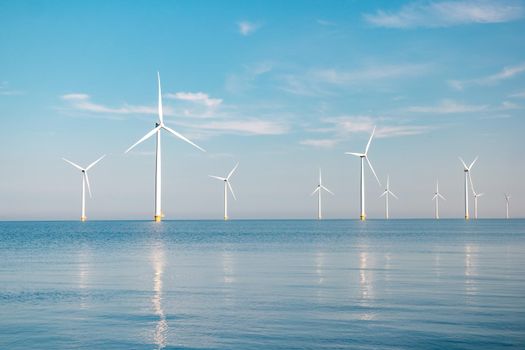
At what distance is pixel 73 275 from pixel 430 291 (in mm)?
23735

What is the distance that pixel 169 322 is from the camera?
2422 centimetres

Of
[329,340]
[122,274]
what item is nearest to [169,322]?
[329,340]

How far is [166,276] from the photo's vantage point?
42406mm

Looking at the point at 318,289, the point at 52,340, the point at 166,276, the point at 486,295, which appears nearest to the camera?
the point at 52,340

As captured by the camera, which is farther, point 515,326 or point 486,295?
point 486,295

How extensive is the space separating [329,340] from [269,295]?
35.6 feet

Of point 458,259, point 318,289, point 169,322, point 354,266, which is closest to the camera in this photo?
point 169,322

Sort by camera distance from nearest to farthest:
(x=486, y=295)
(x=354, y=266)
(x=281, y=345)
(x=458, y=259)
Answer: (x=281, y=345), (x=486, y=295), (x=354, y=266), (x=458, y=259)

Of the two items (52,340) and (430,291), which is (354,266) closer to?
(430,291)

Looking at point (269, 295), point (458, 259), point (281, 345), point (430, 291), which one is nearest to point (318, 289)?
point (269, 295)

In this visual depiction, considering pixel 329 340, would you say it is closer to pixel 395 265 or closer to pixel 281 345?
pixel 281 345

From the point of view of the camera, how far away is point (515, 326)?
22.5 m

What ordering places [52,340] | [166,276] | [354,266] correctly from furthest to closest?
[354,266] < [166,276] < [52,340]

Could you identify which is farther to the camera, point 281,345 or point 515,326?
point 515,326
